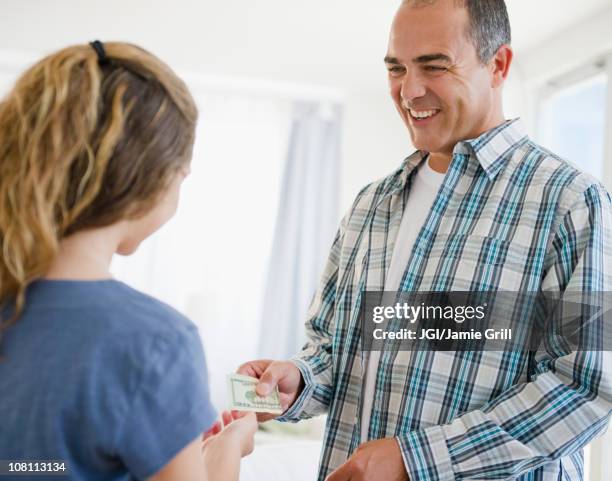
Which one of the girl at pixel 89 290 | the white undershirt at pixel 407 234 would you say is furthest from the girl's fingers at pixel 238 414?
the girl at pixel 89 290

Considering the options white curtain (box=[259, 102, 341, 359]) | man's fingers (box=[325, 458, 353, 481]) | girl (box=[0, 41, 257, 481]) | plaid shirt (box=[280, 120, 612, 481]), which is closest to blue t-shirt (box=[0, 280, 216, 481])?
girl (box=[0, 41, 257, 481])

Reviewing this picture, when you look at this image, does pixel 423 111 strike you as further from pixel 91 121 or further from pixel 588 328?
pixel 91 121

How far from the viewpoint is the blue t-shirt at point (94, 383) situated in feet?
2.31

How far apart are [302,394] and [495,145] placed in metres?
0.66

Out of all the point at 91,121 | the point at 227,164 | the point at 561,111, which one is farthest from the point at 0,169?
the point at 227,164

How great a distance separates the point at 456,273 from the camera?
1.30 m

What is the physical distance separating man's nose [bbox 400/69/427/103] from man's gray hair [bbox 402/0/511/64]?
0.14 metres

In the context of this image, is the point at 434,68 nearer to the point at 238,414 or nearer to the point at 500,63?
the point at 500,63

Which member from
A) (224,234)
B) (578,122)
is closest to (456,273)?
(578,122)

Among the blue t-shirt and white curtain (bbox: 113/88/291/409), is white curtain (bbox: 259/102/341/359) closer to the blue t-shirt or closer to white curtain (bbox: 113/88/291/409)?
white curtain (bbox: 113/88/291/409)

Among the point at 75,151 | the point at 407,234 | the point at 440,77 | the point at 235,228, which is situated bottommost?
the point at 235,228

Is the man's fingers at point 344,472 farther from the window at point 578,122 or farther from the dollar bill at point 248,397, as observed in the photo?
the window at point 578,122

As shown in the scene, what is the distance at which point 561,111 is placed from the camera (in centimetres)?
350

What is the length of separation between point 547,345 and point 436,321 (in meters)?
0.21
